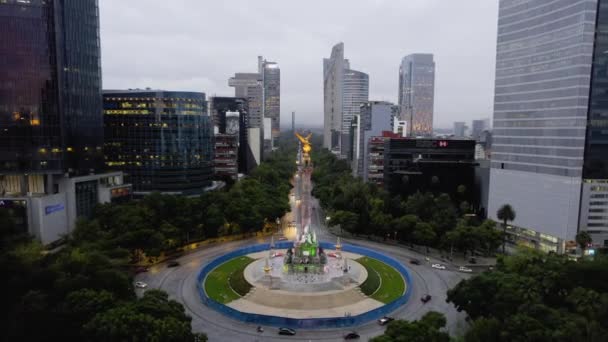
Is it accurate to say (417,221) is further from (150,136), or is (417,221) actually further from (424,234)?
(150,136)

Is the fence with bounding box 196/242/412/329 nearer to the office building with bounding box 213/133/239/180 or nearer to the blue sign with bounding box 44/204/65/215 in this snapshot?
the blue sign with bounding box 44/204/65/215

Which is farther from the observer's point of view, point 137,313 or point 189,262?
point 189,262

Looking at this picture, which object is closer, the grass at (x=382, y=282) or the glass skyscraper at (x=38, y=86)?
the grass at (x=382, y=282)

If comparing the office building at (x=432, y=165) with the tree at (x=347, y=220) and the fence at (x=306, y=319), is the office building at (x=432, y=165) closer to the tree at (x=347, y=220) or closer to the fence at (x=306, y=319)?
the tree at (x=347, y=220)

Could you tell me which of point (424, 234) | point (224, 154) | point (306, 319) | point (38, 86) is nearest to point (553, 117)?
point (424, 234)

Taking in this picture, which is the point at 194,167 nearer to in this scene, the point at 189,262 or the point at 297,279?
the point at 189,262

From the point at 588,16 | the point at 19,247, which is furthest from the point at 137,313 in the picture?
the point at 588,16

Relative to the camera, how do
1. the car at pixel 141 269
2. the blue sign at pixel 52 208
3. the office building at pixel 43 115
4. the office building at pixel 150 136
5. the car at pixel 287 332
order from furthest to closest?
the office building at pixel 150 136
the blue sign at pixel 52 208
the office building at pixel 43 115
the car at pixel 141 269
the car at pixel 287 332

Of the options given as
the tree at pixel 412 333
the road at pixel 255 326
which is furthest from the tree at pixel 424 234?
the tree at pixel 412 333

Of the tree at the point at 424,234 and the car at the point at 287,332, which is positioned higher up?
the tree at the point at 424,234
